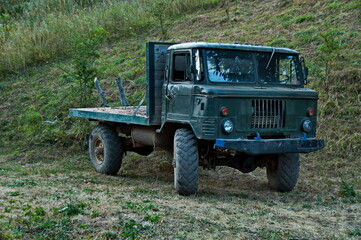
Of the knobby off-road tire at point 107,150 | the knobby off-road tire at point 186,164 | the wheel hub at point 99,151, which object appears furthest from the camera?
the wheel hub at point 99,151

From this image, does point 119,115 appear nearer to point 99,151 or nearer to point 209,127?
point 99,151

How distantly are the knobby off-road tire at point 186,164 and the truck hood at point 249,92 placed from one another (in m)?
0.72

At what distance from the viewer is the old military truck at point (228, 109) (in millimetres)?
7786

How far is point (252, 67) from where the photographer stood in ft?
27.9

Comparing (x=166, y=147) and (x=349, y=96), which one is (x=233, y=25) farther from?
(x=166, y=147)

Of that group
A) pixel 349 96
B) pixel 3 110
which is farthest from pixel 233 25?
pixel 3 110

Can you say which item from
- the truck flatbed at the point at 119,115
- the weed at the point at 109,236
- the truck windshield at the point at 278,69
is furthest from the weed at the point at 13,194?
the truck windshield at the point at 278,69

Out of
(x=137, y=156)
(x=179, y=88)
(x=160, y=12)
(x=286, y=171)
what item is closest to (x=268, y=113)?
(x=286, y=171)

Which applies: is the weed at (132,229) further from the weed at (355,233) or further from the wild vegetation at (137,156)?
the weed at (355,233)

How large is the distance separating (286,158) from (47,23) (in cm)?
1466

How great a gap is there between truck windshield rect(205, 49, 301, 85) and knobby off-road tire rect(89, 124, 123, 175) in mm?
3109

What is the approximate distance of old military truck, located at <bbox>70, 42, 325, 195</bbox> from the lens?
7.79 m

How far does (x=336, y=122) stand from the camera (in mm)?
11453

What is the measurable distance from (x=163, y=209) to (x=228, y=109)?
1855 millimetres
